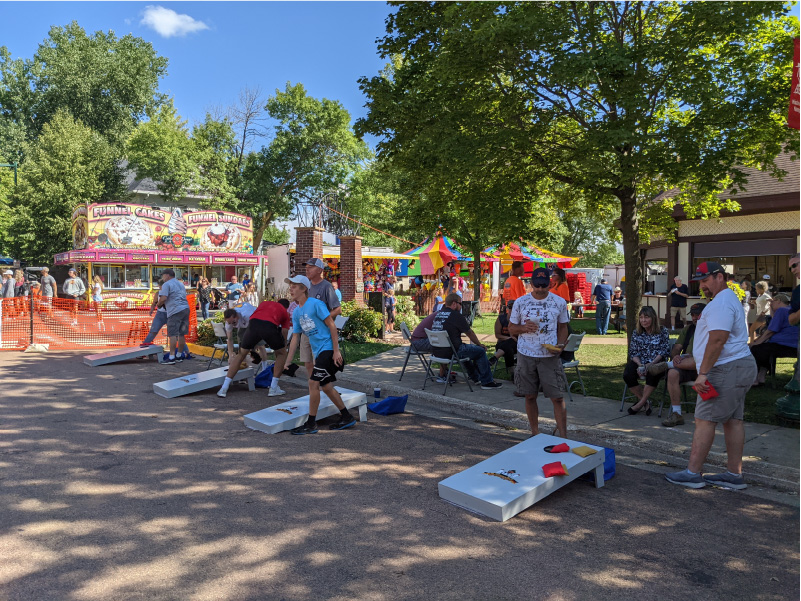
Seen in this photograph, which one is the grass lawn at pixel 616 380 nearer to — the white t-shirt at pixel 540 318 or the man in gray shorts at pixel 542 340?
the man in gray shorts at pixel 542 340

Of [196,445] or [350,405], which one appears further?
[350,405]

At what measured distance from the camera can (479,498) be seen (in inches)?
171

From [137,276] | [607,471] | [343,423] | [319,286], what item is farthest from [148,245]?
[607,471]

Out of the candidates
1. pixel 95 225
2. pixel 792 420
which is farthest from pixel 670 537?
pixel 95 225

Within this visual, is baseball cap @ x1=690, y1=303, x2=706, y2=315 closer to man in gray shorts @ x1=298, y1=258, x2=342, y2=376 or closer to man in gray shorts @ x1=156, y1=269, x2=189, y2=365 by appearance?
man in gray shorts @ x1=298, y1=258, x2=342, y2=376

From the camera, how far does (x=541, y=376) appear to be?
5.88 metres

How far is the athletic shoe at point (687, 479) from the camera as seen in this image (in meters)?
5.01

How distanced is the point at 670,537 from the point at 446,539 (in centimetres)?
159

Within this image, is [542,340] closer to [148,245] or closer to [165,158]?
[148,245]

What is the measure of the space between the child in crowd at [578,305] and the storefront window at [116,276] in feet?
63.4

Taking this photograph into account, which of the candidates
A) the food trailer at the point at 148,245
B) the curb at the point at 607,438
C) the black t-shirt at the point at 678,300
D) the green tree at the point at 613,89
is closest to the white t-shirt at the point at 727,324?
the curb at the point at 607,438

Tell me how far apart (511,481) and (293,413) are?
3156 millimetres

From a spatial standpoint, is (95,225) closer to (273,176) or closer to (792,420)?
(273,176)

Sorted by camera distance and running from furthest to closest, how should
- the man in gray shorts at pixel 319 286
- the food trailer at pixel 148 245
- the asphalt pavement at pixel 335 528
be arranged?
1. the food trailer at pixel 148 245
2. the man in gray shorts at pixel 319 286
3. the asphalt pavement at pixel 335 528
